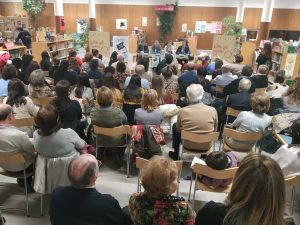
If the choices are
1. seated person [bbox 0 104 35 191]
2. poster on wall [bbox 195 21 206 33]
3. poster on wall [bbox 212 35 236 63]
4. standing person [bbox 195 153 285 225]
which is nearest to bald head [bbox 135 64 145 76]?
seated person [bbox 0 104 35 191]

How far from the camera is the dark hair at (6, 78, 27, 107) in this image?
11.9ft

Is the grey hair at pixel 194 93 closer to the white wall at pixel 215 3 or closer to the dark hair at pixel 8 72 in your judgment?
the dark hair at pixel 8 72

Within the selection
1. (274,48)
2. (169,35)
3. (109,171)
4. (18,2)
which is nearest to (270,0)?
(274,48)

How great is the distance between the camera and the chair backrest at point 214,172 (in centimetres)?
255

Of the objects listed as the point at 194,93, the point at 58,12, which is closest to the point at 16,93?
the point at 194,93

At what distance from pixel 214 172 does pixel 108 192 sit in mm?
1399

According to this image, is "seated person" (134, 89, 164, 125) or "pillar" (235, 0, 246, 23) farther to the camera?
"pillar" (235, 0, 246, 23)

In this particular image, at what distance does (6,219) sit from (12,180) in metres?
0.79

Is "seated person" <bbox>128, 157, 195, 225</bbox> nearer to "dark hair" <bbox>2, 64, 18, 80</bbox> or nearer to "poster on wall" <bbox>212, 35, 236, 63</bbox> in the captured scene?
"dark hair" <bbox>2, 64, 18, 80</bbox>

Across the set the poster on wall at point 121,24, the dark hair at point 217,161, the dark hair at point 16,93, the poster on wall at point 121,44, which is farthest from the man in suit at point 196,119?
the poster on wall at point 121,24

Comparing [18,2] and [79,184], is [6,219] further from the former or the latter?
[18,2]

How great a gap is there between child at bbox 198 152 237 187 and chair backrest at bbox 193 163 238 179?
9cm

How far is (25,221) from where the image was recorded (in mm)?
2801

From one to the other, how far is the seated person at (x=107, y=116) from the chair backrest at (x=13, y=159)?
1.20 m
